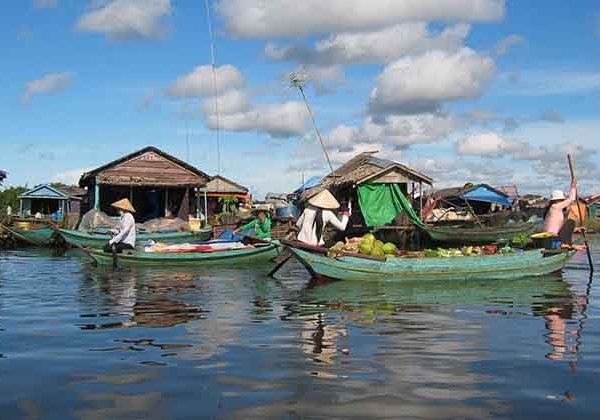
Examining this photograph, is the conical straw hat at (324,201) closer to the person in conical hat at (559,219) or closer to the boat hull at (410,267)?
the boat hull at (410,267)

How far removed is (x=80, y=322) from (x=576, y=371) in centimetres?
515

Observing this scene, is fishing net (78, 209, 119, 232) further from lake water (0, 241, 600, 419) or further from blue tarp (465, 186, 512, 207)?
blue tarp (465, 186, 512, 207)

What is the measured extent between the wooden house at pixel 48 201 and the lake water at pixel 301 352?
83.9 feet

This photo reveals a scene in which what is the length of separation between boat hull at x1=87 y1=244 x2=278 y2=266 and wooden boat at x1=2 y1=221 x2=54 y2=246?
32.8 feet

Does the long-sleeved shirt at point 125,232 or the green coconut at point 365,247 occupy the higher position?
the long-sleeved shirt at point 125,232

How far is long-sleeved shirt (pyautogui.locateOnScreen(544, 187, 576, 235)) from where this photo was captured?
39.3 feet

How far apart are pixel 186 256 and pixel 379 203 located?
10.8 meters

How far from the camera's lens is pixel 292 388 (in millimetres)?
4516

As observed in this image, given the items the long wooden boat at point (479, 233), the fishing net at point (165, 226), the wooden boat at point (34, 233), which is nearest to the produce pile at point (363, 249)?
the long wooden boat at point (479, 233)

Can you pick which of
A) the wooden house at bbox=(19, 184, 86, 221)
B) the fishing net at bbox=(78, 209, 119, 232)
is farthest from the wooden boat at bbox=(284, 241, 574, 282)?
the wooden house at bbox=(19, 184, 86, 221)

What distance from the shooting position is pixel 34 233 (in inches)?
918

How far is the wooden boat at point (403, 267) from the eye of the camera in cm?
1062

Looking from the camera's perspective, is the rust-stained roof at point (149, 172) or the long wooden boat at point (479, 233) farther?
the rust-stained roof at point (149, 172)

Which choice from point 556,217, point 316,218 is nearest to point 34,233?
point 316,218
